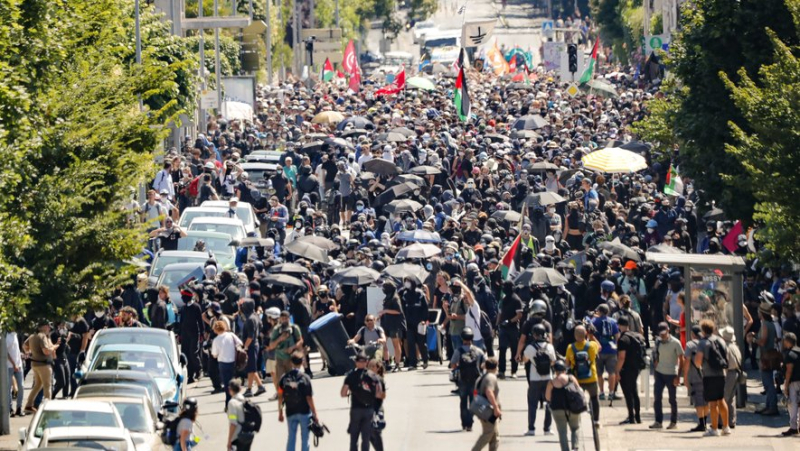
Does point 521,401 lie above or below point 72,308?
below

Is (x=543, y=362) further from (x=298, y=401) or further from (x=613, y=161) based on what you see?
(x=613, y=161)

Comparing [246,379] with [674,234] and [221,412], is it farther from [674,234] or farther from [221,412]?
[674,234]

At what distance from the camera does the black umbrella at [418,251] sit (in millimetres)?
28672

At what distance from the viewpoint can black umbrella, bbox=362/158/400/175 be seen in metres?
39.2

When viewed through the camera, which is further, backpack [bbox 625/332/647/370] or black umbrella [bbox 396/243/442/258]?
black umbrella [bbox 396/243/442/258]

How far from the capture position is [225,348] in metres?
23.3

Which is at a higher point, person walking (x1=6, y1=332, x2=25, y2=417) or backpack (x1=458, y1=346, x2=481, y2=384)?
backpack (x1=458, y1=346, x2=481, y2=384)

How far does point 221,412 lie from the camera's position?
77.2 ft

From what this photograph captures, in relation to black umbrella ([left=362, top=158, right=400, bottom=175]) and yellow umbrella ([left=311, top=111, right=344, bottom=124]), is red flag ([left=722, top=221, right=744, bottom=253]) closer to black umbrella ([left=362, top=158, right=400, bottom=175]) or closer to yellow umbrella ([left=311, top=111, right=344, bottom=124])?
black umbrella ([left=362, top=158, right=400, bottom=175])

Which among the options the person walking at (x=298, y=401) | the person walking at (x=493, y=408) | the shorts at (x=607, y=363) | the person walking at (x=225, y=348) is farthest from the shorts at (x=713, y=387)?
the person walking at (x=225, y=348)

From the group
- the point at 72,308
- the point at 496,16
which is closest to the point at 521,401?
the point at 72,308

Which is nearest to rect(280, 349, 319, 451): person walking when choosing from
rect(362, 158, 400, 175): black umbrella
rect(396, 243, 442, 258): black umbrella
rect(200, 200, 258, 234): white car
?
rect(396, 243, 442, 258): black umbrella

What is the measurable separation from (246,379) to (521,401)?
4512 millimetres

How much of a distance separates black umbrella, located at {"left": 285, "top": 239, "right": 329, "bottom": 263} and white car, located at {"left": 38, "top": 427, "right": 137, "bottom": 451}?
36.4 feet
